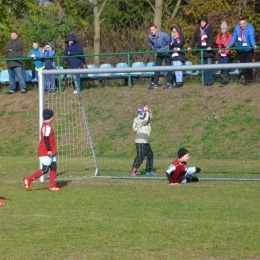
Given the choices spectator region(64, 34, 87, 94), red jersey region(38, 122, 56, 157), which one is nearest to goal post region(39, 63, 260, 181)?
red jersey region(38, 122, 56, 157)

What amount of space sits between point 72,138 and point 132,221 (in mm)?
7805

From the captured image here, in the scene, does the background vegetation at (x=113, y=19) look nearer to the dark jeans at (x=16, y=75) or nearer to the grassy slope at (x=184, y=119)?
the dark jeans at (x=16, y=75)

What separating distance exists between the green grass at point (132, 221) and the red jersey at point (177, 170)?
325 millimetres

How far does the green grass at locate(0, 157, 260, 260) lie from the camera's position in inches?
331

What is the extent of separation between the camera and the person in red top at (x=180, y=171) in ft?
45.9

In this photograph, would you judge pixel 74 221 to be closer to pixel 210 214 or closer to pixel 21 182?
pixel 210 214

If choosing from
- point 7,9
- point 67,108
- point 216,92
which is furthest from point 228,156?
point 7,9

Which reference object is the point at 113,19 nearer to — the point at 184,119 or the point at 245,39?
the point at 245,39

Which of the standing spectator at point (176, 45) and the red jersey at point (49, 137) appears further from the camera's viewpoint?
the standing spectator at point (176, 45)

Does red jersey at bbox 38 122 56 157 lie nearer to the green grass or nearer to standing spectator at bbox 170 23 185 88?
the green grass

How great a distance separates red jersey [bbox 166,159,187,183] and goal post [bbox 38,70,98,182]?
7.70 feet

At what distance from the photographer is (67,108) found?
18.4m

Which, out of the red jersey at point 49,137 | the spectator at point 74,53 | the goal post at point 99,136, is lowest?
the goal post at point 99,136

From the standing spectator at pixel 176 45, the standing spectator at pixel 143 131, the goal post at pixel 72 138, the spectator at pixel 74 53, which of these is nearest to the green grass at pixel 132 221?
the standing spectator at pixel 143 131
